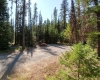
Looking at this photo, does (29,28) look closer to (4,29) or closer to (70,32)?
(4,29)

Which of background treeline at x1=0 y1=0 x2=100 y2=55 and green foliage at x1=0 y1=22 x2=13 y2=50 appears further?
green foliage at x1=0 y1=22 x2=13 y2=50

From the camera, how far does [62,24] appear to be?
40438mm

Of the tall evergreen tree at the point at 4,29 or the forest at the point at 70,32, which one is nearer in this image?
the forest at the point at 70,32

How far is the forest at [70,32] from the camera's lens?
123 inches

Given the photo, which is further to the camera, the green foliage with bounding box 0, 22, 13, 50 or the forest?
the green foliage with bounding box 0, 22, 13, 50

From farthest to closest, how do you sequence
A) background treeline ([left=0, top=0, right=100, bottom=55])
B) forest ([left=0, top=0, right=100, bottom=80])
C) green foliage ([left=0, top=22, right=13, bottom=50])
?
1. green foliage ([left=0, top=22, right=13, bottom=50])
2. background treeline ([left=0, top=0, right=100, bottom=55])
3. forest ([left=0, top=0, right=100, bottom=80])

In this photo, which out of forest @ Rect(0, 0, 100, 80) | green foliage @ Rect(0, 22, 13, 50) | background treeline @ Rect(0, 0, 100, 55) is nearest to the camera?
forest @ Rect(0, 0, 100, 80)

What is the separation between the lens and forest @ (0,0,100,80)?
10.3 ft

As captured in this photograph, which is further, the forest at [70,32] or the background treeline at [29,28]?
the background treeline at [29,28]

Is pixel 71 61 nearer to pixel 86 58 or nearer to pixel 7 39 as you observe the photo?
pixel 86 58

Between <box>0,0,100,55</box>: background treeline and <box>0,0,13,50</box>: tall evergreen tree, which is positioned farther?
<box>0,0,13,50</box>: tall evergreen tree

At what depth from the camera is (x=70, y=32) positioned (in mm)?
15141

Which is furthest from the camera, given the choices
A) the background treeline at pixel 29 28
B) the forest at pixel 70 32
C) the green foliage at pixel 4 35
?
the green foliage at pixel 4 35

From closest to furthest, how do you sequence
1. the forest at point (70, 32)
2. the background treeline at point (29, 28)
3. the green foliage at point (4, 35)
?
1. the forest at point (70, 32)
2. the background treeline at point (29, 28)
3. the green foliage at point (4, 35)
